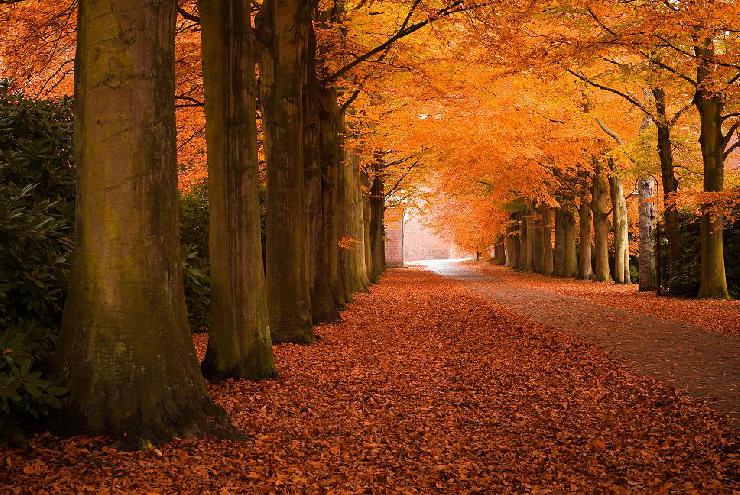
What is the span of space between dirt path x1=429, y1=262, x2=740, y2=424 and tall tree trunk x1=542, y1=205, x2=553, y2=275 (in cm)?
1932

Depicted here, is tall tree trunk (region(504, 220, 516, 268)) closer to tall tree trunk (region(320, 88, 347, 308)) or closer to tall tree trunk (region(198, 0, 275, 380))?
tall tree trunk (region(320, 88, 347, 308))

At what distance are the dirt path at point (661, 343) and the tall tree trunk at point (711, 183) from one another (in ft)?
4.27

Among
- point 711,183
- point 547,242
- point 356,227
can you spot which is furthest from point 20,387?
point 547,242

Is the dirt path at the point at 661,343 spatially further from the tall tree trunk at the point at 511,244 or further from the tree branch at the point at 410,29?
the tall tree trunk at the point at 511,244

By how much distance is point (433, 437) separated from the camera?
680 cm

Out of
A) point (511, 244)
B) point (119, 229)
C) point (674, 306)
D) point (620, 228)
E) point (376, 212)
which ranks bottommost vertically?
point (674, 306)

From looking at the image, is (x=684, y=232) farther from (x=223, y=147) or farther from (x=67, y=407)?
(x=67, y=407)

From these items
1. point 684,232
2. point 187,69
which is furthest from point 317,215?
point 684,232

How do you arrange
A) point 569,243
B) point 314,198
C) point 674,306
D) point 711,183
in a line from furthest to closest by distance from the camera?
1. point 569,243
2. point 711,183
3. point 674,306
4. point 314,198

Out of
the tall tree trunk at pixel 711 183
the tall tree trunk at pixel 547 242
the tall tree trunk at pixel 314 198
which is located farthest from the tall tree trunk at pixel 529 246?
the tall tree trunk at pixel 314 198

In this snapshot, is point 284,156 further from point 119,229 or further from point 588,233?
point 588,233

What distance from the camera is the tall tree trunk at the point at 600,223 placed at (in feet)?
106

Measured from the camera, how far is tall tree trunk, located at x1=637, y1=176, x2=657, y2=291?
1000 inches

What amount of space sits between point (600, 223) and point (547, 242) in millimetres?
8543
